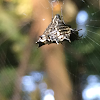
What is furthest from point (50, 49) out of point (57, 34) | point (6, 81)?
point (6, 81)

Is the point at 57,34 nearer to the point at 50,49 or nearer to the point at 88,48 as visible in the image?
the point at 50,49

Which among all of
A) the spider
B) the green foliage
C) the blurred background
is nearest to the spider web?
the blurred background

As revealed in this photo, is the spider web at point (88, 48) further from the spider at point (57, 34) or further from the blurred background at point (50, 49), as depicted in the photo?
the spider at point (57, 34)

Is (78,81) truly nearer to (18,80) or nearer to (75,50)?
(75,50)

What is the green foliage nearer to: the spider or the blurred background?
the blurred background

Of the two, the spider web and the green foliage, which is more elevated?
the spider web

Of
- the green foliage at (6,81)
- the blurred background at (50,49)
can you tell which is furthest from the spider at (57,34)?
the green foliage at (6,81)

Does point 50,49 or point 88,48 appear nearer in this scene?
point 50,49

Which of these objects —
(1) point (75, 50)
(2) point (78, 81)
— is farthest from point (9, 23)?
(2) point (78, 81)
